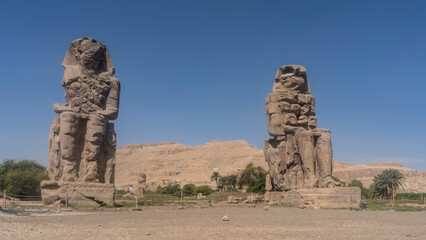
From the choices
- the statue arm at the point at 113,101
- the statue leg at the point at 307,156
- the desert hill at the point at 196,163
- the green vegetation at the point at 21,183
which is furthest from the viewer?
the desert hill at the point at 196,163

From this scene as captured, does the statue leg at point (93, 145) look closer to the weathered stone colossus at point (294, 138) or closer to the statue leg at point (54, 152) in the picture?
the statue leg at point (54, 152)

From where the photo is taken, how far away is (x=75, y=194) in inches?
455

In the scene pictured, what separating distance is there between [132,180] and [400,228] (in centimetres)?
8312

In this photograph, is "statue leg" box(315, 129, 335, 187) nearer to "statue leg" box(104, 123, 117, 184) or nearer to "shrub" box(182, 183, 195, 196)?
"statue leg" box(104, 123, 117, 184)

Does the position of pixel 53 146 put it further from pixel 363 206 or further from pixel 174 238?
pixel 363 206

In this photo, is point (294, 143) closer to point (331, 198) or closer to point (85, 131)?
point (331, 198)

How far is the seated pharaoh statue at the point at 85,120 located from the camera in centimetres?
1231

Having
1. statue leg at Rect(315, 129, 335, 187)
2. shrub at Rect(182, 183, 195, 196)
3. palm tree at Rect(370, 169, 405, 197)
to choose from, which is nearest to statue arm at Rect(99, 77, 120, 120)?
statue leg at Rect(315, 129, 335, 187)

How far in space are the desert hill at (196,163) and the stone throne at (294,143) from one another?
59899 millimetres

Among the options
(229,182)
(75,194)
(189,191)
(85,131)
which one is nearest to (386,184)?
(229,182)

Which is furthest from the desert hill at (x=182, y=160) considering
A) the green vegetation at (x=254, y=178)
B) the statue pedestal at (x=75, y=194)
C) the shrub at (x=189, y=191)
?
the statue pedestal at (x=75, y=194)

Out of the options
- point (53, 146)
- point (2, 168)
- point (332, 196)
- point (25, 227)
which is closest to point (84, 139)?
point (53, 146)

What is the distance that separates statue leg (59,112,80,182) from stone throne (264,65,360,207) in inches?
287

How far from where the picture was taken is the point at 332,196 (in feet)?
37.7
